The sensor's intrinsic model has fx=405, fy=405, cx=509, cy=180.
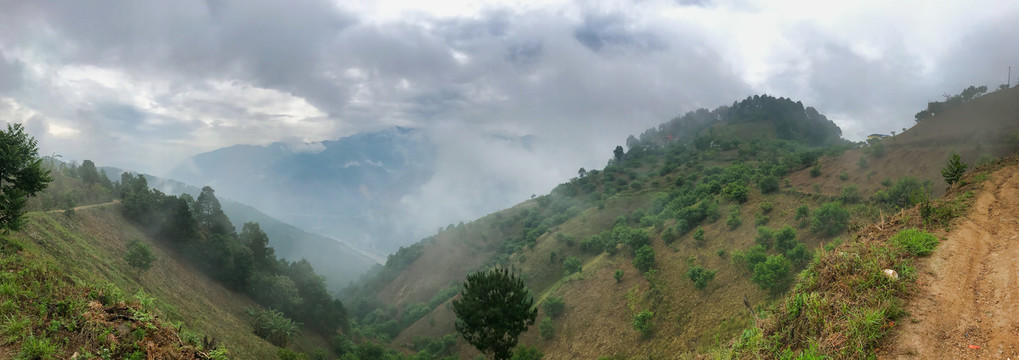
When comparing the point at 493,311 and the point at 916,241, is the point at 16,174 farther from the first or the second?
the point at 916,241

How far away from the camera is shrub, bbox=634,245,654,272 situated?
131 feet

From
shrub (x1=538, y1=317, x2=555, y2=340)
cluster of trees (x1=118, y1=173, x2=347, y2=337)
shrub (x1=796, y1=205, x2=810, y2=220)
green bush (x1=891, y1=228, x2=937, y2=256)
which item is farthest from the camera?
cluster of trees (x1=118, y1=173, x2=347, y2=337)

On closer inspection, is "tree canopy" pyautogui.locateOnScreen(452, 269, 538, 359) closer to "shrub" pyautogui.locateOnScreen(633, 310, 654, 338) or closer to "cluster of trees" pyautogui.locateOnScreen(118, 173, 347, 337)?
"shrub" pyautogui.locateOnScreen(633, 310, 654, 338)

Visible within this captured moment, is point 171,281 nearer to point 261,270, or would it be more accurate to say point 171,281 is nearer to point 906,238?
point 261,270

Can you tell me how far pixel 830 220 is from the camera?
29391 millimetres

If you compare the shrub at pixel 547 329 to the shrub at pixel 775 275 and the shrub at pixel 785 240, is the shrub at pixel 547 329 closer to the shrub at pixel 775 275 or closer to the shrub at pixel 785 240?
the shrub at pixel 775 275

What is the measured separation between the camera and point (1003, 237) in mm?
9969

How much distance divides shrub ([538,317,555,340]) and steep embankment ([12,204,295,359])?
81.2 ft

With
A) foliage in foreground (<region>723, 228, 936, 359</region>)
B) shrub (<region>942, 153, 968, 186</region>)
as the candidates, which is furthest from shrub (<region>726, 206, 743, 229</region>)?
foliage in foreground (<region>723, 228, 936, 359</region>)

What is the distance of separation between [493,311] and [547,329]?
1936cm

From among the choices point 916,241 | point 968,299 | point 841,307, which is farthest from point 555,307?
point 968,299

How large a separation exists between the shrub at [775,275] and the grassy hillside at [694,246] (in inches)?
3.2

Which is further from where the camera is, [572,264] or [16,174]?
[572,264]

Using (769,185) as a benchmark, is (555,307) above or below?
below
